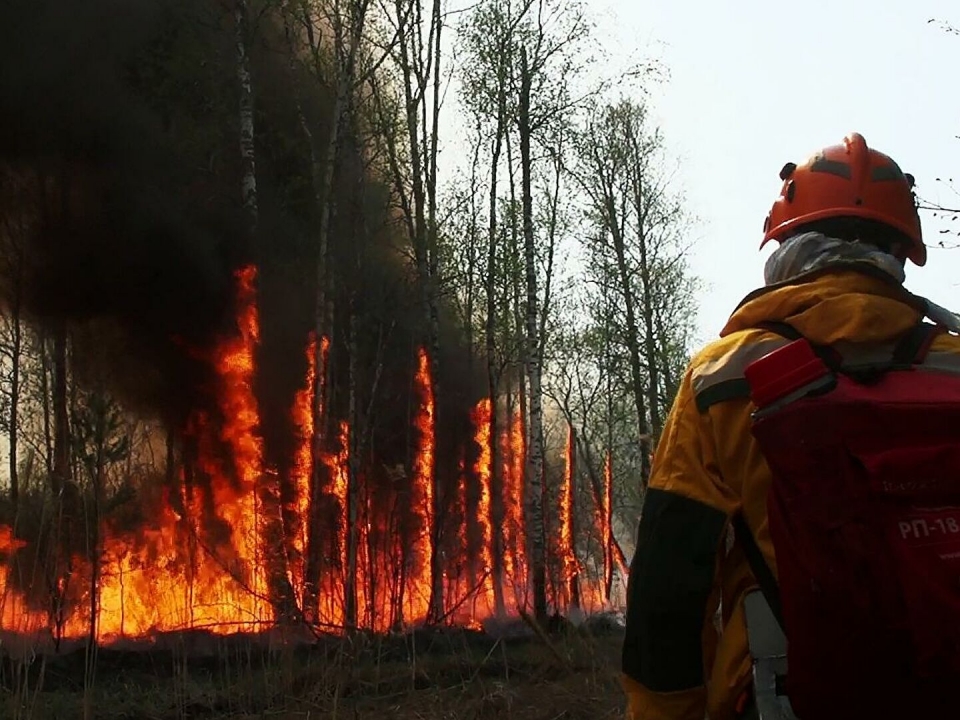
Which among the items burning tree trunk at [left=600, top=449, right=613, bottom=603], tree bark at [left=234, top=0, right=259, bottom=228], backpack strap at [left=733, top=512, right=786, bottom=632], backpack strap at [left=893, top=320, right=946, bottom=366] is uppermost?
tree bark at [left=234, top=0, right=259, bottom=228]

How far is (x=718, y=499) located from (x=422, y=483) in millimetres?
19600

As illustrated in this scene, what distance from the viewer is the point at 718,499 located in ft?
6.00

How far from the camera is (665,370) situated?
89.5ft

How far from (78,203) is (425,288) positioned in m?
6.47

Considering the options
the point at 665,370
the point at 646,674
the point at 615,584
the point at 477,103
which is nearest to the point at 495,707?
the point at 646,674

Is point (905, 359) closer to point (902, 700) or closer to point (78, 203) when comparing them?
point (902, 700)

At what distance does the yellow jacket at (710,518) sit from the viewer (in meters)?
1.82

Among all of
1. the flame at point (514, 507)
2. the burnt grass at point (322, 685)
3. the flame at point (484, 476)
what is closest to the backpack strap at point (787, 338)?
the burnt grass at point (322, 685)

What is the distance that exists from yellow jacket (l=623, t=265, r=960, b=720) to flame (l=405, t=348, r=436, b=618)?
18.3 metres

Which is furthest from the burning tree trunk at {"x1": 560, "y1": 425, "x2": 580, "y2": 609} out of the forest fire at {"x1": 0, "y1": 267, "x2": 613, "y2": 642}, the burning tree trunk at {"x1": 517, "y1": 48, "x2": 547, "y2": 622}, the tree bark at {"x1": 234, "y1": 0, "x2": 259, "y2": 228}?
the tree bark at {"x1": 234, "y1": 0, "x2": 259, "y2": 228}

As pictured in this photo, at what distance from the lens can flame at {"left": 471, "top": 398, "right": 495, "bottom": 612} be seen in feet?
75.2

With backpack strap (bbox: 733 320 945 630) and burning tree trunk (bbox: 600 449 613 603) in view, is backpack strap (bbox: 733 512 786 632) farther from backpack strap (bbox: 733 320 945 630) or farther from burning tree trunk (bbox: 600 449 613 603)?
burning tree trunk (bbox: 600 449 613 603)

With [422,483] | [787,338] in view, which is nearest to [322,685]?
[787,338]

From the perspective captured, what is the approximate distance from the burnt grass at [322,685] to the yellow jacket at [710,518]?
3.31 metres
